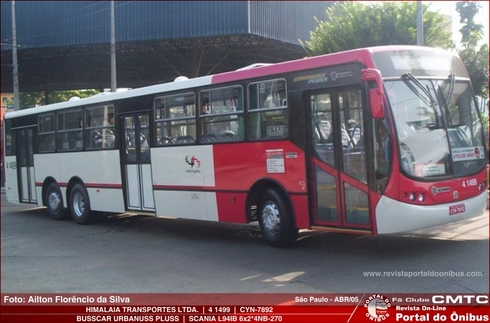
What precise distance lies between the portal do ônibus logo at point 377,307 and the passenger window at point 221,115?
561cm

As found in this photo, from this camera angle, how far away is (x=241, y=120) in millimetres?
9828

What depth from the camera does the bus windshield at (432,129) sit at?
7.95 metres

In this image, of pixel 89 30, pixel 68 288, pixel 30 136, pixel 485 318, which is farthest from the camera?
pixel 89 30

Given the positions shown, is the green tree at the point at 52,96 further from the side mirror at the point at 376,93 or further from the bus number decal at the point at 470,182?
the bus number decal at the point at 470,182

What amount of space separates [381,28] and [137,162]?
5.60 m

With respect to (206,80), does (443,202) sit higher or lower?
lower

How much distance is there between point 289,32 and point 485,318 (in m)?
12.4

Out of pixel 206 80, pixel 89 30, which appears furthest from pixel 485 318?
pixel 89 30

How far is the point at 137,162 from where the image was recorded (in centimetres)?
1210

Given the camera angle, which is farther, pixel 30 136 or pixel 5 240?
pixel 30 136

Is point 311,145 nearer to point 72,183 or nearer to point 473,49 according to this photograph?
point 473,49

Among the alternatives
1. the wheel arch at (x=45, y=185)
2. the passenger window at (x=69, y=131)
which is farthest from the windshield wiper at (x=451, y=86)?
the wheel arch at (x=45, y=185)

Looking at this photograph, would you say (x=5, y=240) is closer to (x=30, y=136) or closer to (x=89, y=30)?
(x=30, y=136)
